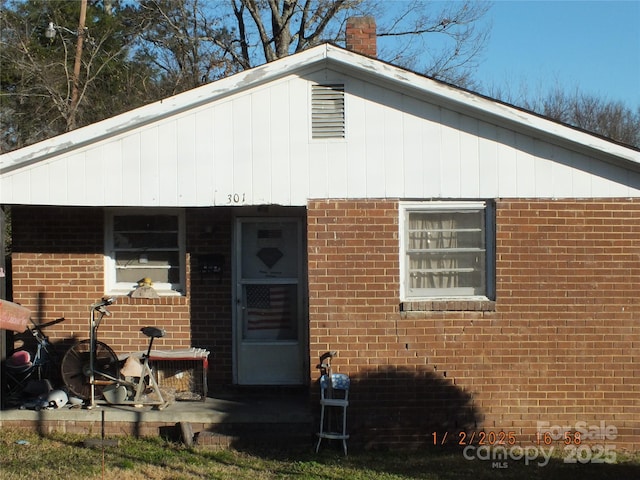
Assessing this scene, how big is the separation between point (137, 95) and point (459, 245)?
16806 millimetres

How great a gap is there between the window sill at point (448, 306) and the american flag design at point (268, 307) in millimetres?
1841

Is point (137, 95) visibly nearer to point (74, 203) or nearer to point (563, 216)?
point (74, 203)

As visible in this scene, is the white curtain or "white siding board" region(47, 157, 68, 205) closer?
"white siding board" region(47, 157, 68, 205)

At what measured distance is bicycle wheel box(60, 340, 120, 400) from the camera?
8.36 metres

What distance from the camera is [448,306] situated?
799 cm

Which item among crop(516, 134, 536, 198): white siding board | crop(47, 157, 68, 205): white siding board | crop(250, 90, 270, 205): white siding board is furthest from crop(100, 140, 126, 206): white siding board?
crop(516, 134, 536, 198): white siding board

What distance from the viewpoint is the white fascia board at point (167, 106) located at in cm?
770

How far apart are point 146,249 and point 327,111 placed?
290cm

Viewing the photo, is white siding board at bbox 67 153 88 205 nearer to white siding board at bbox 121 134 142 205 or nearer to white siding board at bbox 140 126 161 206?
white siding board at bbox 121 134 142 205

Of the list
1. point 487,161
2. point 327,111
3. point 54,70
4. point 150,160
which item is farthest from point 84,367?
point 54,70

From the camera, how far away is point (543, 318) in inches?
314

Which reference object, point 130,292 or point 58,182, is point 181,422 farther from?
point 58,182

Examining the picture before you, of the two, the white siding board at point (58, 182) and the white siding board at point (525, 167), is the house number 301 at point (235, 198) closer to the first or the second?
the white siding board at point (58, 182)

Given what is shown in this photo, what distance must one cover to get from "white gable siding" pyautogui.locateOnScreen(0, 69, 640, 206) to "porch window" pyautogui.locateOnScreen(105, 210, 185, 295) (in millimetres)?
1335
